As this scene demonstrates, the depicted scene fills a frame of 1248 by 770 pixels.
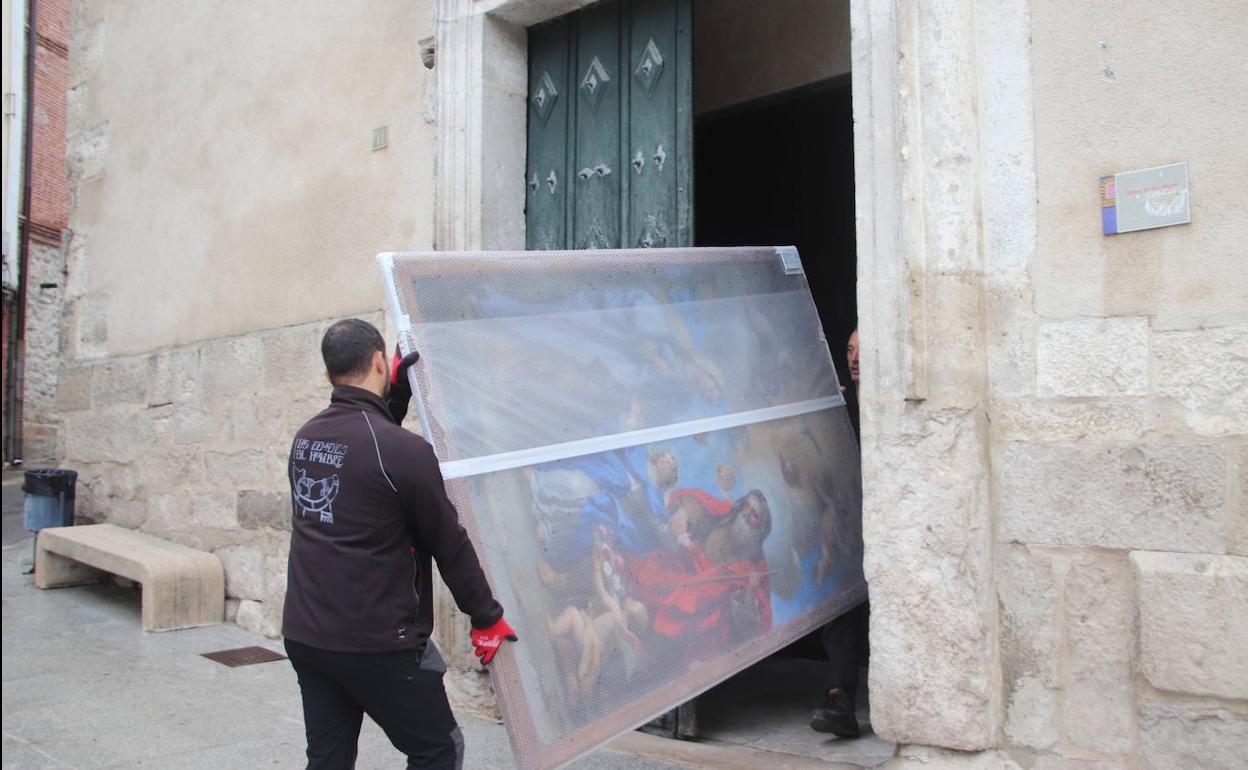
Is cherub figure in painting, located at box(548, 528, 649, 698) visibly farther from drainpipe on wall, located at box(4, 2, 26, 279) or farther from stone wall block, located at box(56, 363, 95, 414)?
drainpipe on wall, located at box(4, 2, 26, 279)

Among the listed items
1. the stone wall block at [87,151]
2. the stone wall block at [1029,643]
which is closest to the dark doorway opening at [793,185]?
the stone wall block at [1029,643]

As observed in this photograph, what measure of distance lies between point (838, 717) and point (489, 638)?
5.53ft

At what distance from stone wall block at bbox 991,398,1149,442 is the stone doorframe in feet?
0.18

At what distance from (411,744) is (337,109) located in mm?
3332

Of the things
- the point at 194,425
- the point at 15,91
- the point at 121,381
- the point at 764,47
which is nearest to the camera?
the point at 764,47

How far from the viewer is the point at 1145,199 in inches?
94.3

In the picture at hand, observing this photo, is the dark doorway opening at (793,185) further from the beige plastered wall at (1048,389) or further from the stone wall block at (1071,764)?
the stone wall block at (1071,764)

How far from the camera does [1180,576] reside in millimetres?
2291

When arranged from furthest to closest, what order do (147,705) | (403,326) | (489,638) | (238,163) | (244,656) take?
(238,163), (244,656), (147,705), (403,326), (489,638)

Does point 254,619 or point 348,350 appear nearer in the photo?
point 348,350

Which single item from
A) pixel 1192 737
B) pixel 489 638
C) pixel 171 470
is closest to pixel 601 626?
pixel 489 638

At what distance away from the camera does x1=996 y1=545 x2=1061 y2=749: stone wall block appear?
2.47m

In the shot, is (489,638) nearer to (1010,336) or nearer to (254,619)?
(1010,336)

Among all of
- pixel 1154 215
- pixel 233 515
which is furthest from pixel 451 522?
pixel 233 515
